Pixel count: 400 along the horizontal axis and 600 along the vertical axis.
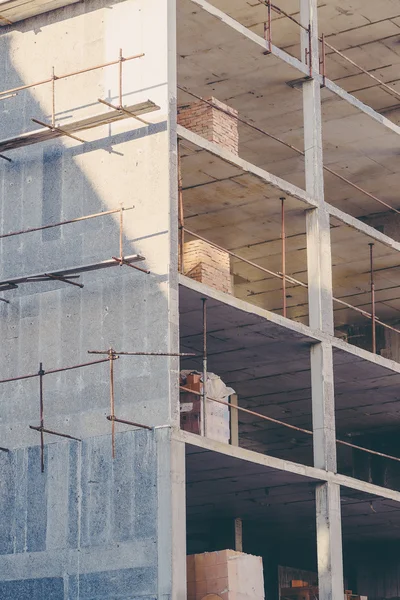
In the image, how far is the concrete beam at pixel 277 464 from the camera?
19.7 m

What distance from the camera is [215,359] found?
24.4 m

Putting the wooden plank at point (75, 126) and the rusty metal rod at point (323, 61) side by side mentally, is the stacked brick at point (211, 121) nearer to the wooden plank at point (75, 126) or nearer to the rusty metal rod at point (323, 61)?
the wooden plank at point (75, 126)

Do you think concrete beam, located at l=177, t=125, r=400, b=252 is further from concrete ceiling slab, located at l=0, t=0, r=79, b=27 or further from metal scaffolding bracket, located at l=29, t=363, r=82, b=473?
metal scaffolding bracket, located at l=29, t=363, r=82, b=473

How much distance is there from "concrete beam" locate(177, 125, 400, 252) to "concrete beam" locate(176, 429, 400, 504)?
171 inches

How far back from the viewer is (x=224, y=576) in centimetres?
2012

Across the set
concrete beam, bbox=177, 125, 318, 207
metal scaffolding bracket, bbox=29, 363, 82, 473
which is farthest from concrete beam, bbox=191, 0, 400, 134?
metal scaffolding bracket, bbox=29, 363, 82, 473

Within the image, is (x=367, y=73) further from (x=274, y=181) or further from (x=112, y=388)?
(x=112, y=388)

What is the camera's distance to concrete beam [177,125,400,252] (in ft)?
69.5

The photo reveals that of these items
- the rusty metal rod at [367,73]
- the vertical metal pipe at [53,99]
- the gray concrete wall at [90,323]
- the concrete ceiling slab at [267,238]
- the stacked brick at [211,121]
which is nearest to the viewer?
the gray concrete wall at [90,323]

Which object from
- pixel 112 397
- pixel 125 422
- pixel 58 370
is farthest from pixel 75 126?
pixel 125 422

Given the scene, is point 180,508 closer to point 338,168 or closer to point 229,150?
point 229,150

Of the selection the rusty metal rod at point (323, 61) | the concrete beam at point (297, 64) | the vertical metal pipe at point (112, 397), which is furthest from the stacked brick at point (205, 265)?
the rusty metal rod at point (323, 61)

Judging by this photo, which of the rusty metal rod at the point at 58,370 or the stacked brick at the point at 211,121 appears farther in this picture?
the stacked brick at the point at 211,121

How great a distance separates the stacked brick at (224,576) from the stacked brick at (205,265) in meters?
3.98
